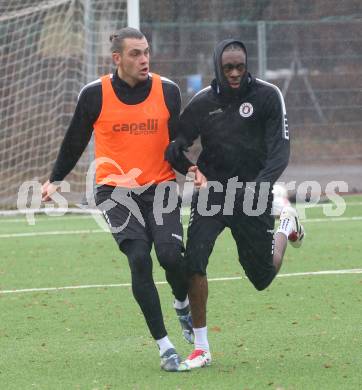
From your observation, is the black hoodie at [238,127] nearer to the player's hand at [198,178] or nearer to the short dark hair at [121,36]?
the player's hand at [198,178]

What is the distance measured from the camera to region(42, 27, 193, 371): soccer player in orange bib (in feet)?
23.3

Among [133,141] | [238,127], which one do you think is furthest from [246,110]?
[133,141]

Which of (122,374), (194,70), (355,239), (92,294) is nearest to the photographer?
(122,374)

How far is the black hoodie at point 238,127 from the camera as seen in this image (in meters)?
7.22

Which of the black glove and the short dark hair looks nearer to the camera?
the black glove

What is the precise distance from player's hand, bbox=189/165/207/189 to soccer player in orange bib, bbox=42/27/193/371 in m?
0.24

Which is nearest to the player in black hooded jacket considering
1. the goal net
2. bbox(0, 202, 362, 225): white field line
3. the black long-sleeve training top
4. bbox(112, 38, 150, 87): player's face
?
the black long-sleeve training top

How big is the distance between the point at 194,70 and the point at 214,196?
10.5 metres

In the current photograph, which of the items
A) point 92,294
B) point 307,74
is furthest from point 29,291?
point 307,74

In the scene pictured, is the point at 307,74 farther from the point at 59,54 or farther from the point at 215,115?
the point at 215,115

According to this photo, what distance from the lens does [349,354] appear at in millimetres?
Answer: 7066

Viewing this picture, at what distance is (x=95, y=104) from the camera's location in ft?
23.8

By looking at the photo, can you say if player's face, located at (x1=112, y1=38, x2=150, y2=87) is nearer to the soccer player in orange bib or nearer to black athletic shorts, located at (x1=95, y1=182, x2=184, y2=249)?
the soccer player in orange bib

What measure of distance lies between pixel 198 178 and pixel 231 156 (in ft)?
1.26
